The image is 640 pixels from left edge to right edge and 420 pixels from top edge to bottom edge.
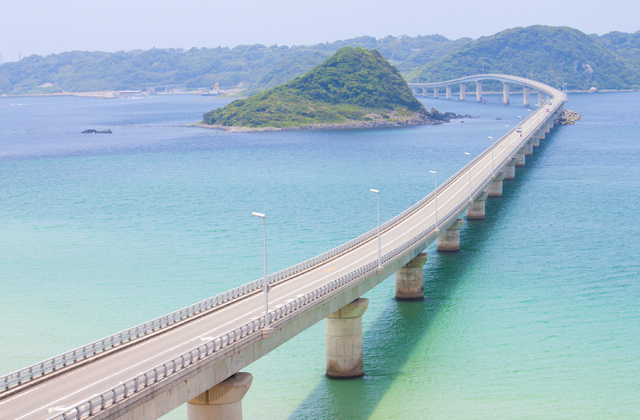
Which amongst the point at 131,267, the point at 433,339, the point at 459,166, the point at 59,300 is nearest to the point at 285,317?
the point at 433,339

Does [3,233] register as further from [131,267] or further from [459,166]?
[459,166]

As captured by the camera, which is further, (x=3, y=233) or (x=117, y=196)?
(x=117, y=196)

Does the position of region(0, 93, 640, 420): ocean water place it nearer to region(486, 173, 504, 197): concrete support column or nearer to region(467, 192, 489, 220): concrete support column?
region(467, 192, 489, 220): concrete support column

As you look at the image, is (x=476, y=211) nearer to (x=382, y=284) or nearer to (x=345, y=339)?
(x=382, y=284)

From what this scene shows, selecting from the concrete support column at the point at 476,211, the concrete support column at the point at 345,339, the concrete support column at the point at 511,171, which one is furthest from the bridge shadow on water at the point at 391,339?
the concrete support column at the point at 511,171

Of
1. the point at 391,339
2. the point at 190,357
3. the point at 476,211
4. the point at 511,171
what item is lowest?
the point at 391,339

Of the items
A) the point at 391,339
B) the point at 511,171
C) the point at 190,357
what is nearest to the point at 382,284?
the point at 391,339

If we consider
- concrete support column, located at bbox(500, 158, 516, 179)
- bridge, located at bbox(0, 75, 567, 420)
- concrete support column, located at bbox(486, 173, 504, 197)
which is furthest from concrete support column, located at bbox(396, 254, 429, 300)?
concrete support column, located at bbox(500, 158, 516, 179)

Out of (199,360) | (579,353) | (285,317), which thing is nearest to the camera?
(199,360)
